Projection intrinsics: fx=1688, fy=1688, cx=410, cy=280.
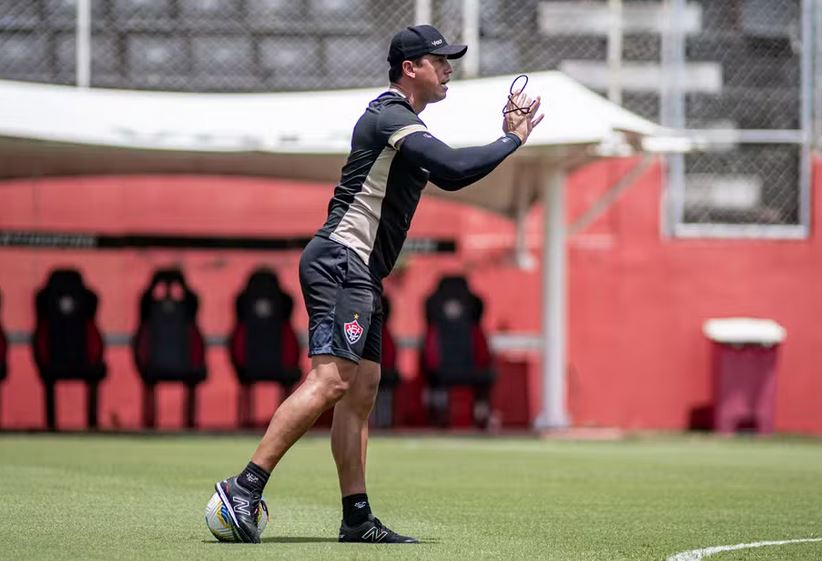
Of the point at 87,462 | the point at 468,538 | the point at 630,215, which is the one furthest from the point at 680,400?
the point at 468,538

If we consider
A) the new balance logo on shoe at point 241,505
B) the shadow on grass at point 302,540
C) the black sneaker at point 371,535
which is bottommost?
the shadow on grass at point 302,540

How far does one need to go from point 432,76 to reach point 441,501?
8.55 feet

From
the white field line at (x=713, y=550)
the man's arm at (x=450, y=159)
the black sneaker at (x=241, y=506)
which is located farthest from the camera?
the man's arm at (x=450, y=159)

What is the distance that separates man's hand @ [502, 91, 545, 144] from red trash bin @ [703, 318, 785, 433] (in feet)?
36.6

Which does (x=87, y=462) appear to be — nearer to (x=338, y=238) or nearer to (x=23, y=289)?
(x=338, y=238)

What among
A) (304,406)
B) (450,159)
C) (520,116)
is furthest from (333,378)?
(520,116)

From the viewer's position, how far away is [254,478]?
593 centimetres

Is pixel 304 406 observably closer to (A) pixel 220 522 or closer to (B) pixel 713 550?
(A) pixel 220 522

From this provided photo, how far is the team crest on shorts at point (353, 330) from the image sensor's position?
6.03 m

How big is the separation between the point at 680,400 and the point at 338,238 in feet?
40.0

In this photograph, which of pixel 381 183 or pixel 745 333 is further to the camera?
pixel 745 333

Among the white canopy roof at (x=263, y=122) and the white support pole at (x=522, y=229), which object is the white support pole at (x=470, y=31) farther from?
the white canopy roof at (x=263, y=122)

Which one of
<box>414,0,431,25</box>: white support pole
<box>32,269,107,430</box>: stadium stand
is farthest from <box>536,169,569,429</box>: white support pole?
<box>32,269,107,430</box>: stadium stand

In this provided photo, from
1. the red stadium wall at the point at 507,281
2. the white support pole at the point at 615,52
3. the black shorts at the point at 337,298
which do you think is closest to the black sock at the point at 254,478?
the black shorts at the point at 337,298
